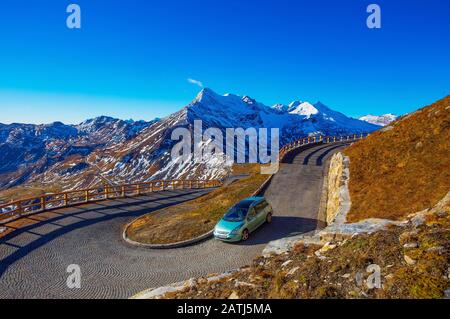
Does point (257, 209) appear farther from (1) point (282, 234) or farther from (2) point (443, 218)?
(2) point (443, 218)

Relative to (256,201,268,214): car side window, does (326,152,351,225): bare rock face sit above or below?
above

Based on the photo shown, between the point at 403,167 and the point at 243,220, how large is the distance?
31.9 feet

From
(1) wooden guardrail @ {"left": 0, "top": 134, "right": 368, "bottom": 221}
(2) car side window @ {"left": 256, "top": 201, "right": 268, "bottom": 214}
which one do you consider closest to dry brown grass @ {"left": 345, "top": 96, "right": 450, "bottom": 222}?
(2) car side window @ {"left": 256, "top": 201, "right": 268, "bottom": 214}

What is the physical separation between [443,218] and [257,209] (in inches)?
418

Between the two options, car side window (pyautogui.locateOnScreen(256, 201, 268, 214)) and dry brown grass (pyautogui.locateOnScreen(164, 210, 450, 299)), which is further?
car side window (pyautogui.locateOnScreen(256, 201, 268, 214))

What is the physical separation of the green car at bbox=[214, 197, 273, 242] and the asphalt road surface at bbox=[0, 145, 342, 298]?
1.55 feet

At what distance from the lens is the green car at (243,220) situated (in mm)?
16892

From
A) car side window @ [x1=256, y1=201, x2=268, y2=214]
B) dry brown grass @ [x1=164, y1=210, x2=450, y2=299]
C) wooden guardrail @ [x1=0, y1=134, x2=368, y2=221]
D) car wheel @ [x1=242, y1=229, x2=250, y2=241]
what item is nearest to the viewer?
dry brown grass @ [x1=164, y1=210, x2=450, y2=299]

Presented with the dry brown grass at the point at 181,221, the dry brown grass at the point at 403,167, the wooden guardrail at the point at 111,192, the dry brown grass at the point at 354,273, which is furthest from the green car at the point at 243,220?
the wooden guardrail at the point at 111,192

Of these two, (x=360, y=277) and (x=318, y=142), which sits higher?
(x=318, y=142)

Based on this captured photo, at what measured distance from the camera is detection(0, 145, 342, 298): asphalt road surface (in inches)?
506

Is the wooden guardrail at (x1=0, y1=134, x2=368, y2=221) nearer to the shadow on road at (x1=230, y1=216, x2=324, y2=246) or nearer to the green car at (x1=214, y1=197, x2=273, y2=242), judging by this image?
the green car at (x1=214, y1=197, x2=273, y2=242)

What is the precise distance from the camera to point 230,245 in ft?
55.3
